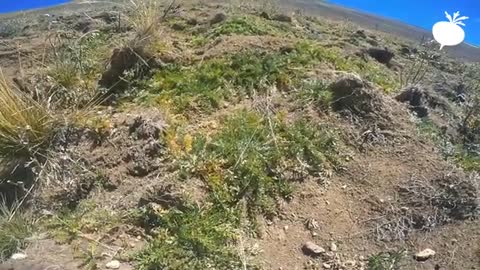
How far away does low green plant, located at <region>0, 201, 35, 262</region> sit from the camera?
341cm

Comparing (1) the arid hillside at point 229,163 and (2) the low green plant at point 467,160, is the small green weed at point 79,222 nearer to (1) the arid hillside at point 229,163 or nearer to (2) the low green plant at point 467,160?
(1) the arid hillside at point 229,163

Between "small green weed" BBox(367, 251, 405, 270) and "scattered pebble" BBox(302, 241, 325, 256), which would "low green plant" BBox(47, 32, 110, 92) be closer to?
"scattered pebble" BBox(302, 241, 325, 256)

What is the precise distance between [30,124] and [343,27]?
5.86 m

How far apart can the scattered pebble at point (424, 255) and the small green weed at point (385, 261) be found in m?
0.13

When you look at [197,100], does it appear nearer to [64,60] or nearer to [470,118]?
[64,60]

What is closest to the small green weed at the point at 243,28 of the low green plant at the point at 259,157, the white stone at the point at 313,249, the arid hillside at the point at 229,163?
the arid hillside at the point at 229,163

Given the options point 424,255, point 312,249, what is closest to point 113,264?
point 312,249

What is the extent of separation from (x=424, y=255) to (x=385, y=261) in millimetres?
300

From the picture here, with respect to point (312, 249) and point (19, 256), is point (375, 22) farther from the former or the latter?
point (19, 256)

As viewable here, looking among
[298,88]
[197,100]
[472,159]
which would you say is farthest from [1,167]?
[472,159]

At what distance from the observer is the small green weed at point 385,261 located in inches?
135

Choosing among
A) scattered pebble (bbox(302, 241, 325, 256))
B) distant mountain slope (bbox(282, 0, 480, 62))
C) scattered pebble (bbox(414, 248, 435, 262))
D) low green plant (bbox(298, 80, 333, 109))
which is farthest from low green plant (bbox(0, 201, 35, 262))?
distant mountain slope (bbox(282, 0, 480, 62))

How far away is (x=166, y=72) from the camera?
17.1 feet

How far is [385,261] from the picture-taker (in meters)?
3.47
